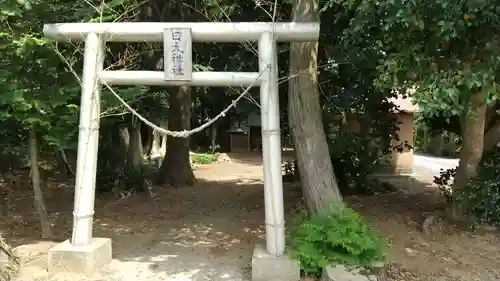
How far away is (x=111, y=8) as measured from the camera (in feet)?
23.1

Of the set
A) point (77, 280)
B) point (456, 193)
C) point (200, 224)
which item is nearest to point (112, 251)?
point (77, 280)

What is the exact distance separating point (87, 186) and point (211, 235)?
2.72 m

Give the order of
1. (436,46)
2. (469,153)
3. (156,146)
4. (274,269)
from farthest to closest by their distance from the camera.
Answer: (156,146), (469,153), (436,46), (274,269)

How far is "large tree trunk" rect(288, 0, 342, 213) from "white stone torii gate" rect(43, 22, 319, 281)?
1.13 meters

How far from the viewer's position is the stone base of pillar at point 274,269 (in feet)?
18.9

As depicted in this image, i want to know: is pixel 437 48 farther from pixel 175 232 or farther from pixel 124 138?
pixel 124 138

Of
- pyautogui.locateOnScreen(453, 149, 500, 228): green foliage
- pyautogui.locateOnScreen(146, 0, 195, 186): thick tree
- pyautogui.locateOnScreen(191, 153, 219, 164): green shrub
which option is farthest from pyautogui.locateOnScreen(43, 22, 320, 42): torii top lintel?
pyautogui.locateOnScreen(191, 153, 219, 164): green shrub

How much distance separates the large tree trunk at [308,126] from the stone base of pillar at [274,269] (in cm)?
145

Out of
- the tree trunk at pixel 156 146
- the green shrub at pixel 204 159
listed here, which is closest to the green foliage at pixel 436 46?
the green shrub at pixel 204 159

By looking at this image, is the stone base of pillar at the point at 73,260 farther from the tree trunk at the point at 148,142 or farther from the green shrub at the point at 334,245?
the tree trunk at the point at 148,142

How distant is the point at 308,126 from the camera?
23.5ft

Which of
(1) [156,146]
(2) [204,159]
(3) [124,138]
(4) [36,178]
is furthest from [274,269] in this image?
(1) [156,146]

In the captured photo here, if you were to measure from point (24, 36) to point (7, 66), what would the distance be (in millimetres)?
586

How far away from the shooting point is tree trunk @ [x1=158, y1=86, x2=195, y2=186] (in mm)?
13016
